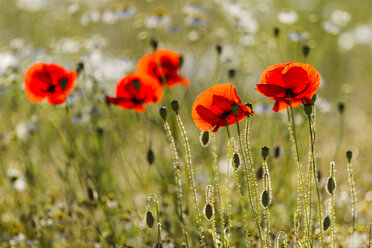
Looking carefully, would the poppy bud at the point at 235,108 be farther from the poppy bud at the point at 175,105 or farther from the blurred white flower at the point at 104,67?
the blurred white flower at the point at 104,67

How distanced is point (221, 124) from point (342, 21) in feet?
6.67

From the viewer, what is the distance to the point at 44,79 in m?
2.16

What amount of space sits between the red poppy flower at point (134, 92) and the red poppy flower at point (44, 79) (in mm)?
207

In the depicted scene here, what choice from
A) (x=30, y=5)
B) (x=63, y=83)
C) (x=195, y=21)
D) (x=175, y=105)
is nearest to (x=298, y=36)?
(x=195, y=21)

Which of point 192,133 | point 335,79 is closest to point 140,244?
point 192,133

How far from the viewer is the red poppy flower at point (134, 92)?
208 centimetres

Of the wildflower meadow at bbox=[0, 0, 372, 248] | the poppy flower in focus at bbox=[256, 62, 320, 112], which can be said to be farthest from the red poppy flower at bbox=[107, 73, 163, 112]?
the poppy flower in focus at bbox=[256, 62, 320, 112]

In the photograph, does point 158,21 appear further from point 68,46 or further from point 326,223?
point 326,223

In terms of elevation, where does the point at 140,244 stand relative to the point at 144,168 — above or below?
below

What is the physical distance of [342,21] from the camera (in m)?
3.26

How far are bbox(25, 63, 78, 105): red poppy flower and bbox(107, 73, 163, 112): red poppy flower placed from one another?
0.21 meters

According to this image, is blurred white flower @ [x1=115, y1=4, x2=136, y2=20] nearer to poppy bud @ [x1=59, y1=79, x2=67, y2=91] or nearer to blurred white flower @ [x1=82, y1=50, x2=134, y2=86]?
blurred white flower @ [x1=82, y1=50, x2=134, y2=86]

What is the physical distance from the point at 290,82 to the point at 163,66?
1082 millimetres

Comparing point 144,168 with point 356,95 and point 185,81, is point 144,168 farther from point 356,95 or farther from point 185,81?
point 356,95
